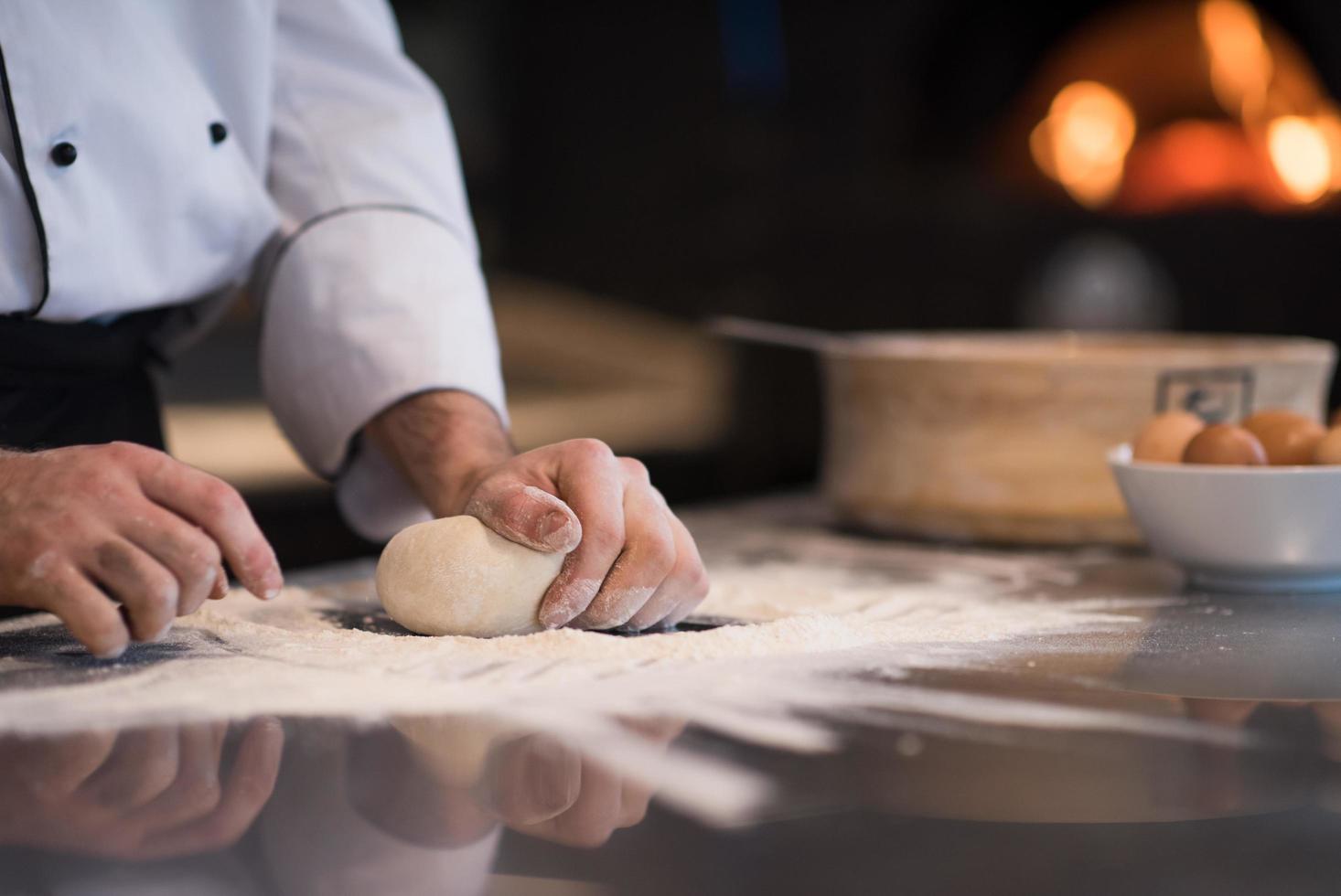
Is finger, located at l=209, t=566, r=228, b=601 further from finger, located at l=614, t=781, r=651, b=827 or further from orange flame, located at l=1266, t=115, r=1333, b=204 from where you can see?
orange flame, located at l=1266, t=115, r=1333, b=204

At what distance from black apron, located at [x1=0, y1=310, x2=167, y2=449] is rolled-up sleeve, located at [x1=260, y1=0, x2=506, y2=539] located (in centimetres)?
10

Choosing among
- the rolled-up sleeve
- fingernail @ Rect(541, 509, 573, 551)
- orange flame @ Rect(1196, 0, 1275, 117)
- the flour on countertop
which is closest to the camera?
the flour on countertop

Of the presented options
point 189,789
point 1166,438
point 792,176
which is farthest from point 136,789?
point 792,176

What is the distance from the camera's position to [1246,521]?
957 millimetres

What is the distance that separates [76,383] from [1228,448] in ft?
2.68

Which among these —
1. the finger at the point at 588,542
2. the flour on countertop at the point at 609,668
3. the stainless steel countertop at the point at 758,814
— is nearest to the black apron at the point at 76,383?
the flour on countertop at the point at 609,668

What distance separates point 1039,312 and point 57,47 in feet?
7.96

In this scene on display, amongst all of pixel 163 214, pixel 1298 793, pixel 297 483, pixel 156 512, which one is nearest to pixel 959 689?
pixel 1298 793

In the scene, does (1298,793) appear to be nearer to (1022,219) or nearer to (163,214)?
(163,214)

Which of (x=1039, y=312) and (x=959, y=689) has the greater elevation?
(x=959, y=689)

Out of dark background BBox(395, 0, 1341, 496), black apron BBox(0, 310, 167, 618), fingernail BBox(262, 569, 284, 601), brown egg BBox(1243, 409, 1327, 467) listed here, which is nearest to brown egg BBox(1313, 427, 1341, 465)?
brown egg BBox(1243, 409, 1327, 467)

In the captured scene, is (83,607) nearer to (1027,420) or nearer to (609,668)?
(609,668)

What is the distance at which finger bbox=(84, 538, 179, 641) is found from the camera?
68cm

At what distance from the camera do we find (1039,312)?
301 centimetres
